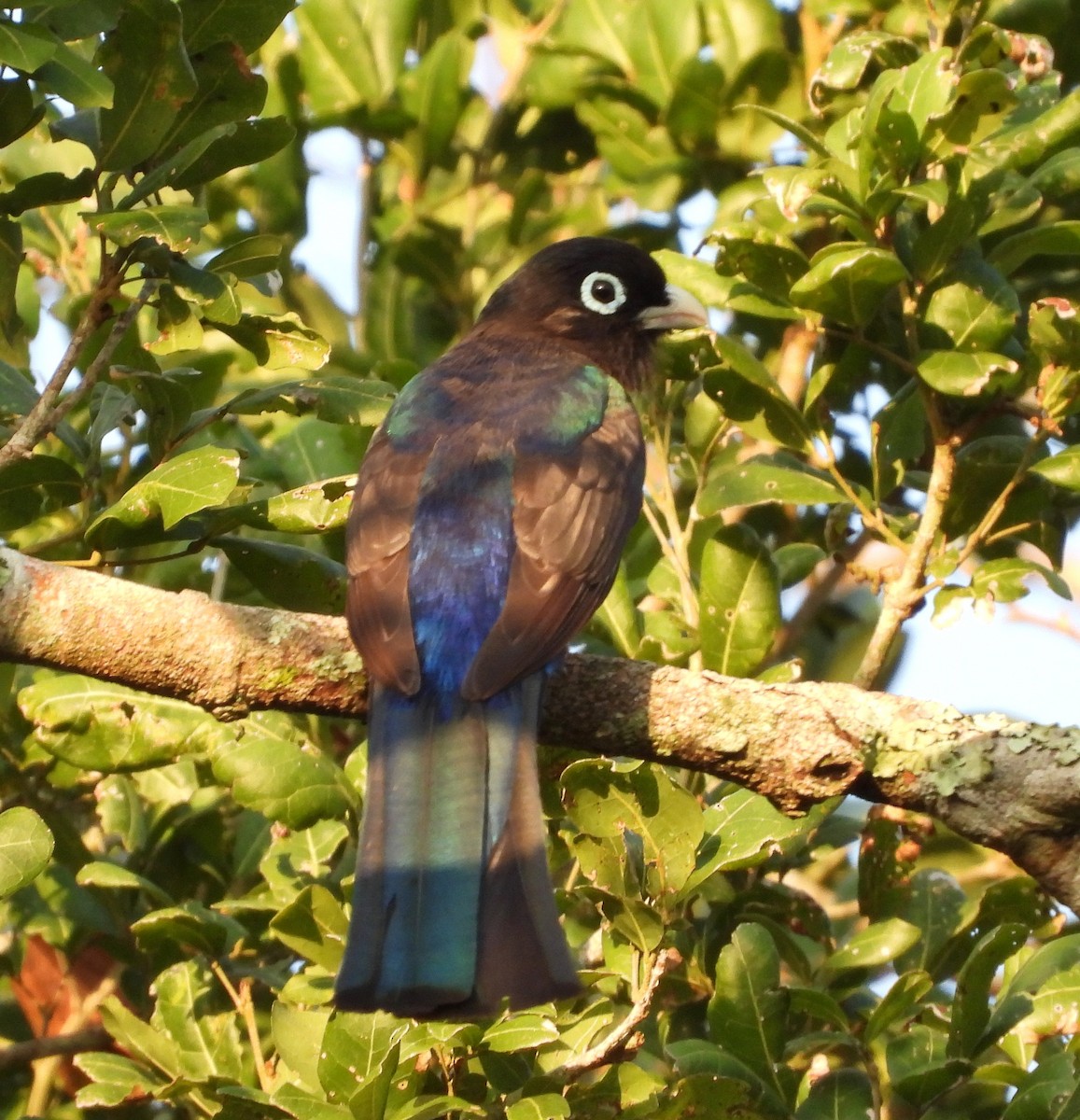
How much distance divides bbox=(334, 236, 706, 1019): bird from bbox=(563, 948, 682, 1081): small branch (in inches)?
5.7

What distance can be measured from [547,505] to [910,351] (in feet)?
3.15

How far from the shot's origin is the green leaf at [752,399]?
391cm

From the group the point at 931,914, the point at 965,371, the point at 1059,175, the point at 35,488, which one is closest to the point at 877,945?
the point at 931,914

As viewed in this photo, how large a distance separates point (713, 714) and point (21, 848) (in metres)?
1.32

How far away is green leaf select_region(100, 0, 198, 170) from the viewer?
3.31 metres

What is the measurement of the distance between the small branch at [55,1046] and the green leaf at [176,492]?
132 cm

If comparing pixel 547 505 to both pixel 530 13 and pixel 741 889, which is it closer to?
pixel 741 889

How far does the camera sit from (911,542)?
404 centimetres

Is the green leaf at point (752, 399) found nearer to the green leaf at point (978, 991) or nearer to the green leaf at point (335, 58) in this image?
the green leaf at point (978, 991)

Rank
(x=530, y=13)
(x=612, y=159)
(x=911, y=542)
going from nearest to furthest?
(x=911, y=542)
(x=612, y=159)
(x=530, y=13)

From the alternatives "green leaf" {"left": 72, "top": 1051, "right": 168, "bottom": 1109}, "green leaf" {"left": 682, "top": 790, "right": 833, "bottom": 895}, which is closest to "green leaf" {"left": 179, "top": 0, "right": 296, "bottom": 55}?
"green leaf" {"left": 682, "top": 790, "right": 833, "bottom": 895}

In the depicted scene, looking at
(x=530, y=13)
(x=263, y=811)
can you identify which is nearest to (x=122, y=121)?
(x=263, y=811)

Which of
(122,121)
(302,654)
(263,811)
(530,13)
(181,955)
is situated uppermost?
(530,13)

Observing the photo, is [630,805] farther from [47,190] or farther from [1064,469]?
[47,190]
